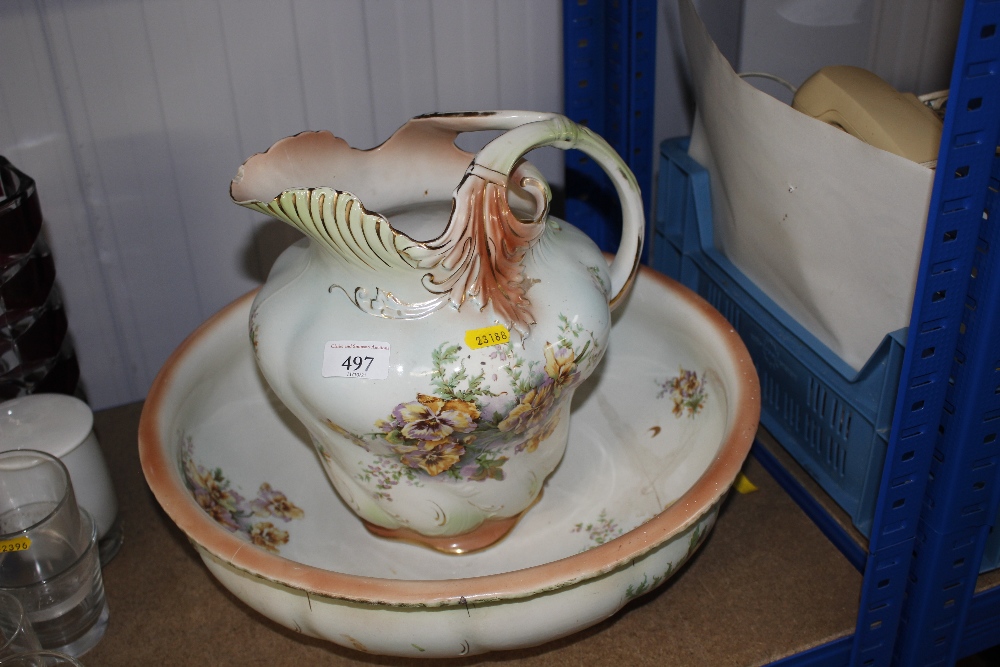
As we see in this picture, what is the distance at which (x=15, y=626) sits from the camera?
0.68 metres

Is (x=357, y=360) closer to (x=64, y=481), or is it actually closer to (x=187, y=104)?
(x=64, y=481)

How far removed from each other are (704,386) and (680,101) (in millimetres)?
392

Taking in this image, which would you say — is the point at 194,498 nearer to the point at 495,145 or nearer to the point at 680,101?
the point at 495,145

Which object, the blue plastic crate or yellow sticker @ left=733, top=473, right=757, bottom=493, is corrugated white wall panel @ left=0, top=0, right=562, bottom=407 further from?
yellow sticker @ left=733, top=473, right=757, bottom=493

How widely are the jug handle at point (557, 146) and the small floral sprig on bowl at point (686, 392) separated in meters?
0.14

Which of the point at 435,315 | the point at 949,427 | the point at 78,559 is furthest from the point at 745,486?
the point at 78,559

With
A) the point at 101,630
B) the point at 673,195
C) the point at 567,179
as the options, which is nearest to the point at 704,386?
the point at 673,195

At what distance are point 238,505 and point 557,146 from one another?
0.40 meters

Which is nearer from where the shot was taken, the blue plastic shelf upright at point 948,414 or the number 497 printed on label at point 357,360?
the blue plastic shelf upright at point 948,414

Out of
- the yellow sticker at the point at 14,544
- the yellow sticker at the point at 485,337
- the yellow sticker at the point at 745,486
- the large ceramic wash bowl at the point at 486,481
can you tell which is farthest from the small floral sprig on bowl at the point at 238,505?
the yellow sticker at the point at 745,486

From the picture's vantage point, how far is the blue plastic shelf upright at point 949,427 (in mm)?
514

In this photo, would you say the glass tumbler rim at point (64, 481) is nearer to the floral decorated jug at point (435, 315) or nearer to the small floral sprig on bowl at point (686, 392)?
the floral decorated jug at point (435, 315)

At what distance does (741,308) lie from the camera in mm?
897

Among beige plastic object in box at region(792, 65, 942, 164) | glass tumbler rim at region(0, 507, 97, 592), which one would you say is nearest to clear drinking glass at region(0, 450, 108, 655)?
glass tumbler rim at region(0, 507, 97, 592)
